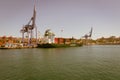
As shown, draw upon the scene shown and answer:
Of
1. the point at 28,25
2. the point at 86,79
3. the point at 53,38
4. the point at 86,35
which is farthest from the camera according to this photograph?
the point at 86,35

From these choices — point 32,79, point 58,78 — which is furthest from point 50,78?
point 32,79

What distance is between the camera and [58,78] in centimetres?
1352

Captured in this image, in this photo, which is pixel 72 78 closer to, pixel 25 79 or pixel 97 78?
pixel 97 78

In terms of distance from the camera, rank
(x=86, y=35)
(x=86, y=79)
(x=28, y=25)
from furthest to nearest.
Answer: (x=86, y=35), (x=28, y=25), (x=86, y=79)

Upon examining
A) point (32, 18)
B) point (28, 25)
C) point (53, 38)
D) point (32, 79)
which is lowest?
point (32, 79)

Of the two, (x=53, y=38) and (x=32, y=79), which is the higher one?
(x=53, y=38)

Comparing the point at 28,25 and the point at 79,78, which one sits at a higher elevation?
the point at 28,25

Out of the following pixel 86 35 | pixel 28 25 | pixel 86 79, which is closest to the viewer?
pixel 86 79

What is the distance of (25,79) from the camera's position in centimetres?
1319

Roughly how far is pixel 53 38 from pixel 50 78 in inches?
3526

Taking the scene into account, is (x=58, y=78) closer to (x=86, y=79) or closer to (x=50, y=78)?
(x=50, y=78)

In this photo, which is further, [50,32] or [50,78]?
[50,32]

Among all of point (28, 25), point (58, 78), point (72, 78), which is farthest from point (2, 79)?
point (28, 25)

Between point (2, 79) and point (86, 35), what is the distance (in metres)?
173
